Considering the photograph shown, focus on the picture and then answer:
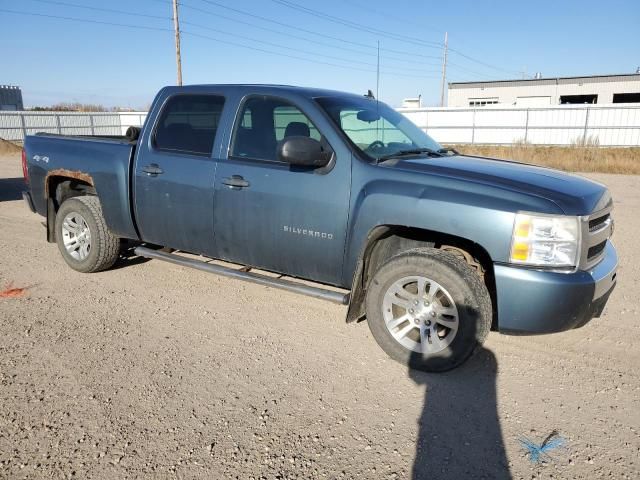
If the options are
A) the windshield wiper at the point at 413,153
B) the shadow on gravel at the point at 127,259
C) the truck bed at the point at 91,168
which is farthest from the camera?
the shadow on gravel at the point at 127,259

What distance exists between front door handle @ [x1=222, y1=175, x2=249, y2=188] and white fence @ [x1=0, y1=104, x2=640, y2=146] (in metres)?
23.6

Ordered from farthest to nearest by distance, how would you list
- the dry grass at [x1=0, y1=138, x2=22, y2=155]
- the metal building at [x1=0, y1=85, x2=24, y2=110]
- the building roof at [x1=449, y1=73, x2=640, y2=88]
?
the metal building at [x1=0, y1=85, x2=24, y2=110]
the building roof at [x1=449, y1=73, x2=640, y2=88]
the dry grass at [x1=0, y1=138, x2=22, y2=155]

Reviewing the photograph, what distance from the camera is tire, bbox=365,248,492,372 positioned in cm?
331

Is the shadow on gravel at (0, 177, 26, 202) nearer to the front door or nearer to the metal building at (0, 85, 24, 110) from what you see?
the front door

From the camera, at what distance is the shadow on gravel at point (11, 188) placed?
422 inches

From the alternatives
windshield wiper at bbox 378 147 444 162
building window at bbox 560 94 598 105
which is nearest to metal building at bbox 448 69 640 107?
building window at bbox 560 94 598 105

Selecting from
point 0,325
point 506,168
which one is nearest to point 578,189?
point 506,168

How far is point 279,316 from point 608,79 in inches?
1691

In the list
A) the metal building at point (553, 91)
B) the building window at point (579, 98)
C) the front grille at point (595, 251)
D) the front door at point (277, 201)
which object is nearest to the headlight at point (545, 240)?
the front grille at point (595, 251)

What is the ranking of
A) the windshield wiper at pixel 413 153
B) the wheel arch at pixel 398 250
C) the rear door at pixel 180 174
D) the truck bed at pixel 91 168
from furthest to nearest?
the truck bed at pixel 91 168 → the rear door at pixel 180 174 → the windshield wiper at pixel 413 153 → the wheel arch at pixel 398 250

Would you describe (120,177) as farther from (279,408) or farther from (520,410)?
(520,410)

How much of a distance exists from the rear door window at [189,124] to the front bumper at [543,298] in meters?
2.68

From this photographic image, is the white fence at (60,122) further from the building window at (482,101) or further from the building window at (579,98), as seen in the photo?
the building window at (579,98)

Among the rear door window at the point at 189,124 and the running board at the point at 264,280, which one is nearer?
the running board at the point at 264,280
